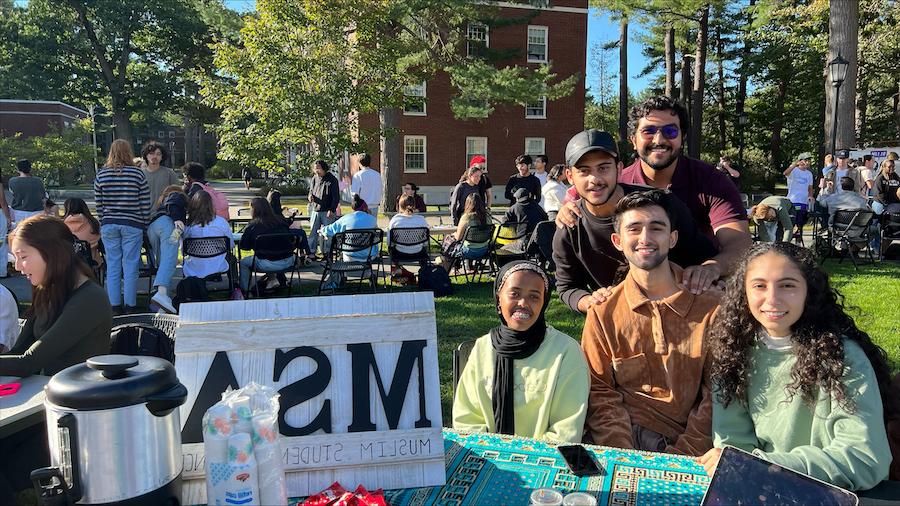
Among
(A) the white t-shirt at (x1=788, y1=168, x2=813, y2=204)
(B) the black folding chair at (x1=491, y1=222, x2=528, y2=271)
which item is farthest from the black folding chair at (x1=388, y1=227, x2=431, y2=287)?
(A) the white t-shirt at (x1=788, y1=168, x2=813, y2=204)

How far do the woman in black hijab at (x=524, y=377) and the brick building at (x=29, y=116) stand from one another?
50.1m

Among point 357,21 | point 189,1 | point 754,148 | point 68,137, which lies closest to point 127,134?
point 68,137

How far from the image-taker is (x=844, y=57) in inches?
641

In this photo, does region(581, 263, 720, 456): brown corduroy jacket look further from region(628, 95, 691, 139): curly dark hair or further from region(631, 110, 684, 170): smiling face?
region(628, 95, 691, 139): curly dark hair

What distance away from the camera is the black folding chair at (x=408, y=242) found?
8273 millimetres

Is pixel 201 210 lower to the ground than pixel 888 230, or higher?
higher

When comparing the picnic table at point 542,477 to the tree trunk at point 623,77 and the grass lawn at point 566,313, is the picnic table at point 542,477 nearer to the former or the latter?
the grass lawn at point 566,313

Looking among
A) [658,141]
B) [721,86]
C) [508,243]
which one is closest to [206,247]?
[508,243]

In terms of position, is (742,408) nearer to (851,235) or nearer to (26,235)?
(26,235)

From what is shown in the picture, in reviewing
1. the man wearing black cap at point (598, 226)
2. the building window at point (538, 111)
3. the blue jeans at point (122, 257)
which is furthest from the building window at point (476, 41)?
the man wearing black cap at point (598, 226)

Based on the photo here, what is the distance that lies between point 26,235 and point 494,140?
2742 centimetres

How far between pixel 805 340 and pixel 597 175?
1152mm

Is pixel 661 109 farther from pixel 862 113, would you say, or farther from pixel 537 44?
pixel 862 113

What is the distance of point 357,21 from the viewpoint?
1338 centimetres
